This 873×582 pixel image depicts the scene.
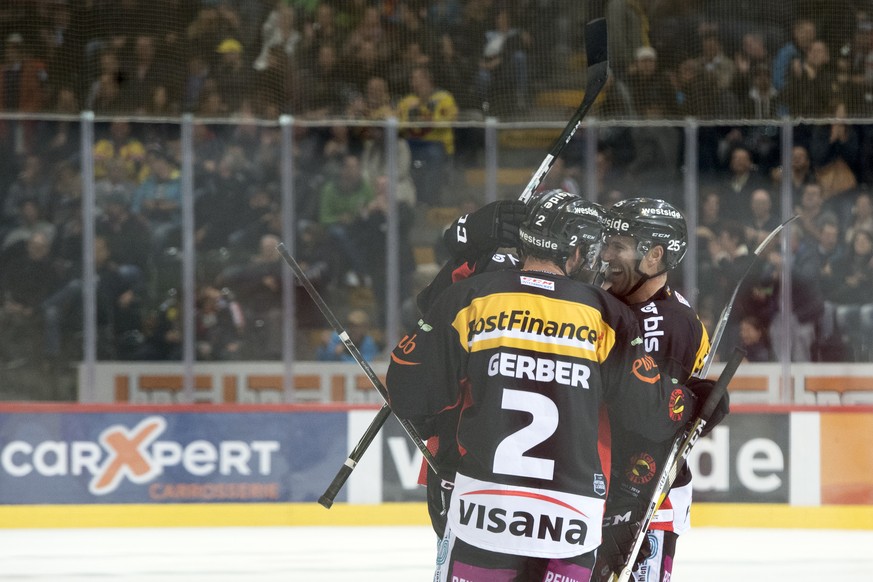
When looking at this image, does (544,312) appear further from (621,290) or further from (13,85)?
(13,85)

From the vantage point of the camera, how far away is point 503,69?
7707 mm

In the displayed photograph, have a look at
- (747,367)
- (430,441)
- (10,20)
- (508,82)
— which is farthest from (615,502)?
(10,20)

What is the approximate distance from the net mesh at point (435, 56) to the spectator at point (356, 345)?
54.8 inches

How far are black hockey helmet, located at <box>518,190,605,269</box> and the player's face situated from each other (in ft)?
1.09

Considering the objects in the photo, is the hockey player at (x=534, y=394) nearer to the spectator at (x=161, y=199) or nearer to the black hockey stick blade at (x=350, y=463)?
the black hockey stick blade at (x=350, y=463)

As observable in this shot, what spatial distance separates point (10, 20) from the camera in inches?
303

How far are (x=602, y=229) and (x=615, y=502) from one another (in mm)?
655

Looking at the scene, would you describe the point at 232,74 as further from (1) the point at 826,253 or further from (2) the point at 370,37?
(1) the point at 826,253

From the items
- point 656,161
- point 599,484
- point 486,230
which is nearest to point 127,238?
point 656,161

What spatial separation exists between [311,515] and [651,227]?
4150 millimetres

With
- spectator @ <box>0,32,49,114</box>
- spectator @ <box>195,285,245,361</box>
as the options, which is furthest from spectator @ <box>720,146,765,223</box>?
spectator @ <box>0,32,49,114</box>

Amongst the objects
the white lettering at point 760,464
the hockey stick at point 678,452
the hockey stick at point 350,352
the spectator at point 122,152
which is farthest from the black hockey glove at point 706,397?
the spectator at point 122,152

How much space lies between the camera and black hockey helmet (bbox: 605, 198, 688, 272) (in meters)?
2.96

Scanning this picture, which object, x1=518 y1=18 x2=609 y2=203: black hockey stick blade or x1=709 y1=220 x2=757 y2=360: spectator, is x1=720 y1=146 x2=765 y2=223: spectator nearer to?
x1=709 y1=220 x2=757 y2=360: spectator
